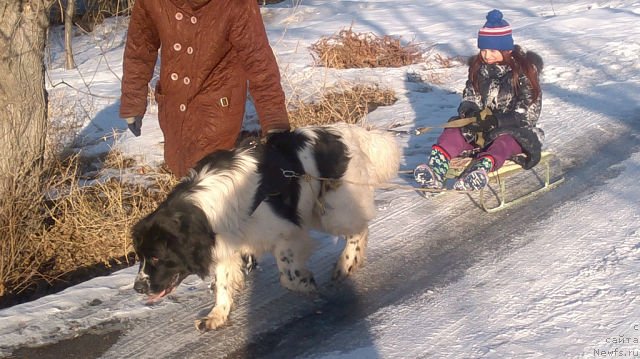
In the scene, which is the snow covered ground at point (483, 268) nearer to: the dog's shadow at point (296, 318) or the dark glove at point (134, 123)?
the dog's shadow at point (296, 318)

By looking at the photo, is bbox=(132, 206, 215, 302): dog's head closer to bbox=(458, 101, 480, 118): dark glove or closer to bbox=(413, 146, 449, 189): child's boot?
bbox=(413, 146, 449, 189): child's boot

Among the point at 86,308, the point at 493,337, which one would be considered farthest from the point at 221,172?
the point at 493,337

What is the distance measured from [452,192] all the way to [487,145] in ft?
1.55

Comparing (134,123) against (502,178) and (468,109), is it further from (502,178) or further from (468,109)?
(502,178)

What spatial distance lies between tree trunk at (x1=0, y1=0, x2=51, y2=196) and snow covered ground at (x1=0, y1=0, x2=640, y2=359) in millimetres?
1244

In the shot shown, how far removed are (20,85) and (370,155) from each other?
268 centimetres

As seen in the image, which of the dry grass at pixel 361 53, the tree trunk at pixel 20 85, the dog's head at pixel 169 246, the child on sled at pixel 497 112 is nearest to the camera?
the dog's head at pixel 169 246

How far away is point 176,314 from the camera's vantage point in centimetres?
482

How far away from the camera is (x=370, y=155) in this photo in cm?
540

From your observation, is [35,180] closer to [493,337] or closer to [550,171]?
[493,337]

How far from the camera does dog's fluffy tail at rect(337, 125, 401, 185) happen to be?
5191 millimetres

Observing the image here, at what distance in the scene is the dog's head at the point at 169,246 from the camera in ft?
13.7

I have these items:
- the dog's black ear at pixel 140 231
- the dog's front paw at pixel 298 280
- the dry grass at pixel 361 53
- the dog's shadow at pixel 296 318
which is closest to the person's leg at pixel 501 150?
the dog's shadow at pixel 296 318

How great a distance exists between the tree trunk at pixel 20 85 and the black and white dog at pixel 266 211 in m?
1.98
